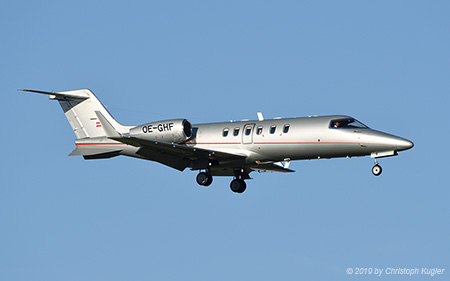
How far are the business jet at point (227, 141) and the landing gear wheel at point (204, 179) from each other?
0.02 m

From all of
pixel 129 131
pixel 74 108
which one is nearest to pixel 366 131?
pixel 129 131

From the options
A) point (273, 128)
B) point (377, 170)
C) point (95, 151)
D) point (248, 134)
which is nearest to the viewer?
point (377, 170)

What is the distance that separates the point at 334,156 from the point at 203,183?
533cm

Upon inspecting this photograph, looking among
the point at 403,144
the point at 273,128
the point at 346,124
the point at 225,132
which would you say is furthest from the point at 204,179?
the point at 403,144

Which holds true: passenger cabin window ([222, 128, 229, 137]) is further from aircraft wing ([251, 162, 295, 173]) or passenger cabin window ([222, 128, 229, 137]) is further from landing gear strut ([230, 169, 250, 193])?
landing gear strut ([230, 169, 250, 193])

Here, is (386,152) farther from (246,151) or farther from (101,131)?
(101,131)

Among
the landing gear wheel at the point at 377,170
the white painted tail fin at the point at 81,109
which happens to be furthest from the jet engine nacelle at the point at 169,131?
the landing gear wheel at the point at 377,170

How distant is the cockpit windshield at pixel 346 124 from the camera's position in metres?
28.4

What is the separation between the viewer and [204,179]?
3058 centimetres

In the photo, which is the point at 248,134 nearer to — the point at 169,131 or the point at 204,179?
the point at 204,179

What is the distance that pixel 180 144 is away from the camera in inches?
1211

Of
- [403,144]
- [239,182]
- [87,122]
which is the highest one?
[87,122]

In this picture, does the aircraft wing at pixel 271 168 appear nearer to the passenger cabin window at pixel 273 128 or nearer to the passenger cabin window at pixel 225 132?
the passenger cabin window at pixel 225 132

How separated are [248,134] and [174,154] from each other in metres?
2.99
